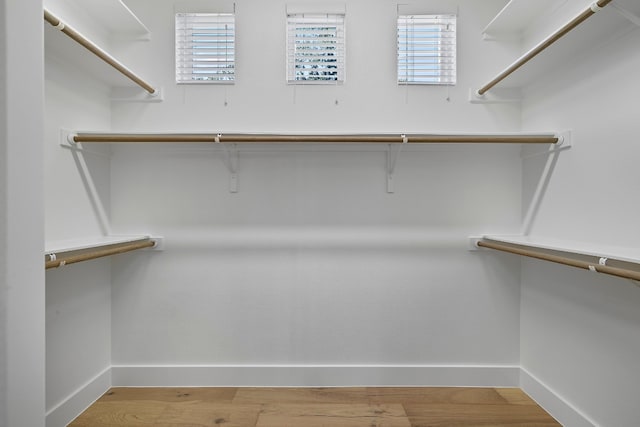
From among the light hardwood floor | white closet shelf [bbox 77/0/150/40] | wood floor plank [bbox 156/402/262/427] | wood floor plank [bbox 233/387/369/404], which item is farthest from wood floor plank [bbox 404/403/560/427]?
white closet shelf [bbox 77/0/150/40]

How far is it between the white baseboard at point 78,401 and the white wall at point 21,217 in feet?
3.59

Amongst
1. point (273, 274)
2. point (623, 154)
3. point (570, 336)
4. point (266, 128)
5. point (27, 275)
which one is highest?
point (266, 128)

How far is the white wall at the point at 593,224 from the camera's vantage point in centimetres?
128

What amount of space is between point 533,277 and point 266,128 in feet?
5.94

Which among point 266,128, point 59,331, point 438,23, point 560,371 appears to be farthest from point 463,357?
point 59,331

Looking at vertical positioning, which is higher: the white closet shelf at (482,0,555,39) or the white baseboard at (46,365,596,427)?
the white closet shelf at (482,0,555,39)

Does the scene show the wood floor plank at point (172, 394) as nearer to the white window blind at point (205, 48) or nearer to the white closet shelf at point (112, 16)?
the white window blind at point (205, 48)

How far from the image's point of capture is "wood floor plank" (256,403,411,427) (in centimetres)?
160

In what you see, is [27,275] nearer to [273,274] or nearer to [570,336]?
[273,274]

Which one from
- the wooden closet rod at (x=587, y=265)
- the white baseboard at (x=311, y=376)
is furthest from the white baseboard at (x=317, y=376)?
the wooden closet rod at (x=587, y=265)

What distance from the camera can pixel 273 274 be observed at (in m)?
1.96

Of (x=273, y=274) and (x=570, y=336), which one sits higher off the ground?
(x=273, y=274)

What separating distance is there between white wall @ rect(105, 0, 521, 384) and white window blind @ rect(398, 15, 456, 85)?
65 millimetres

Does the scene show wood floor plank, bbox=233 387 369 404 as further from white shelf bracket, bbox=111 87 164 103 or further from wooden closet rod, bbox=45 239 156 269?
white shelf bracket, bbox=111 87 164 103
